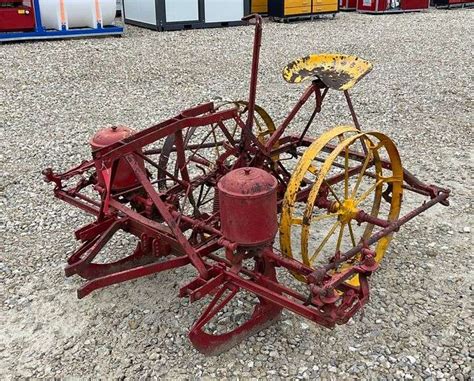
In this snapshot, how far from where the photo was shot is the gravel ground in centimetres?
288

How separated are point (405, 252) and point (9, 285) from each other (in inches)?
104

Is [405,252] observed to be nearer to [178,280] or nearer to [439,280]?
[439,280]

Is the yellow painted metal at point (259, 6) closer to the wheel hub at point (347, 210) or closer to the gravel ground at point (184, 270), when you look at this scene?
the gravel ground at point (184, 270)

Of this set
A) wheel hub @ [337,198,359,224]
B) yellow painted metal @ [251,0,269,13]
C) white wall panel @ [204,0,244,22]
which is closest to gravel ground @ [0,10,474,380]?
wheel hub @ [337,198,359,224]

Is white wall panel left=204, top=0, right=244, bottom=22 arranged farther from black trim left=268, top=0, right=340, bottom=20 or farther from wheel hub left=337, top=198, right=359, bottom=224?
wheel hub left=337, top=198, right=359, bottom=224

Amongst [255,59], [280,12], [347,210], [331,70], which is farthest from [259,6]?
[347,210]

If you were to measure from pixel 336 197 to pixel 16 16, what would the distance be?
10110 mm

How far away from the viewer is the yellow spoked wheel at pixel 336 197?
2.89 metres

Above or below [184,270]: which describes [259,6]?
above

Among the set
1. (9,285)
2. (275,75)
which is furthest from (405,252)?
(275,75)

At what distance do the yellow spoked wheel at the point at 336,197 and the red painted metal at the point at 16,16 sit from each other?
8.99 metres

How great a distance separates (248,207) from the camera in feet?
8.66

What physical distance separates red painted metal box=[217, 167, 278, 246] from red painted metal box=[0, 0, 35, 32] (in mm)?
10135

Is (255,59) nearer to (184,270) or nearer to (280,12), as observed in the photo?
(184,270)
